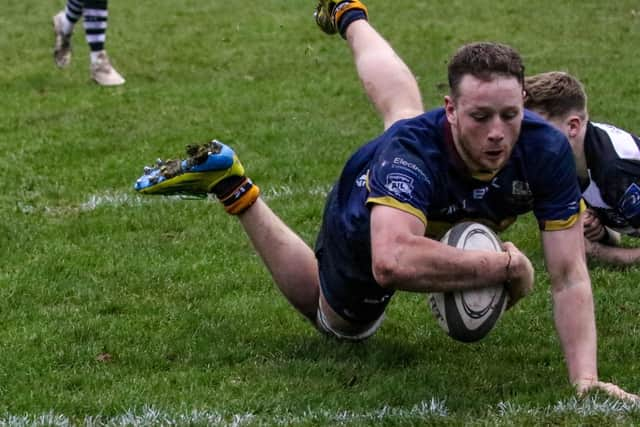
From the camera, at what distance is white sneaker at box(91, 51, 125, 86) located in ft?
38.8

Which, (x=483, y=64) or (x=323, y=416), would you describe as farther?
(x=323, y=416)

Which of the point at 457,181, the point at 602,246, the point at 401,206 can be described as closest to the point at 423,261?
the point at 401,206

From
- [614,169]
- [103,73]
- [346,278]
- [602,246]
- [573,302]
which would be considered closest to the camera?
[573,302]

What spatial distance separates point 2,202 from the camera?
25.6ft

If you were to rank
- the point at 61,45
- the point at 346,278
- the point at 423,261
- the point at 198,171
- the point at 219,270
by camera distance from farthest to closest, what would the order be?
the point at 61,45 < the point at 219,270 < the point at 198,171 < the point at 346,278 < the point at 423,261

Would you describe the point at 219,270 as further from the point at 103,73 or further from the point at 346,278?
the point at 103,73

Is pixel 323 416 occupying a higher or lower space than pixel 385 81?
lower

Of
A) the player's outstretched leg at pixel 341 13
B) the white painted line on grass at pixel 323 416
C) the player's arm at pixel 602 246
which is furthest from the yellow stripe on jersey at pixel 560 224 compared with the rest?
the player's outstretched leg at pixel 341 13

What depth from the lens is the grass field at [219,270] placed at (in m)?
4.47

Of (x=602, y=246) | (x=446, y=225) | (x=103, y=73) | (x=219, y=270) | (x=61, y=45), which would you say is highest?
(x=446, y=225)

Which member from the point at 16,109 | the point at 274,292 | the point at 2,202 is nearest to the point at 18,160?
the point at 2,202

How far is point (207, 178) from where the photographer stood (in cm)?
534

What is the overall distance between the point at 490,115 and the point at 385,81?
6.02 feet

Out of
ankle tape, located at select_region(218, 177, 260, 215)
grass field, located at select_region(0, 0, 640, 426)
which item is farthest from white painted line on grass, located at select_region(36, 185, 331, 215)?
ankle tape, located at select_region(218, 177, 260, 215)
